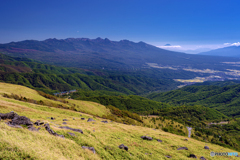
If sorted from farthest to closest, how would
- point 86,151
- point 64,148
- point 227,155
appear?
point 227,155
point 86,151
point 64,148

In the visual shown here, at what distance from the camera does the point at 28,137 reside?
17344mm

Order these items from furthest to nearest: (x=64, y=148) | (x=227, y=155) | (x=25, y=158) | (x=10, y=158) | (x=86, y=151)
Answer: (x=227, y=155), (x=86, y=151), (x=64, y=148), (x=25, y=158), (x=10, y=158)

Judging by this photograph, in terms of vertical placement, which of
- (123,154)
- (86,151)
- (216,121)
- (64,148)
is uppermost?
(64,148)

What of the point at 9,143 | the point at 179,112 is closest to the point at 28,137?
the point at 9,143

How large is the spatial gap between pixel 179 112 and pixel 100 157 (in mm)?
194864

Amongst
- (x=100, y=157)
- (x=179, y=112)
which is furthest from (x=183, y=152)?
(x=179, y=112)

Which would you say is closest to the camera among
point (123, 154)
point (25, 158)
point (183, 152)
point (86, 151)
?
point (25, 158)

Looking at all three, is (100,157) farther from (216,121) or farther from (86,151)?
(216,121)

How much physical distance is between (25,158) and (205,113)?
780 ft

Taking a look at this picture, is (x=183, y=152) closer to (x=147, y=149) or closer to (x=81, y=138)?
(x=147, y=149)

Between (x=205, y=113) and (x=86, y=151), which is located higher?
(x=86, y=151)

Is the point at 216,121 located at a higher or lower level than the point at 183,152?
lower

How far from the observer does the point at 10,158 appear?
11.8m

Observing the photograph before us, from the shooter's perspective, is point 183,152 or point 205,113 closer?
point 183,152
